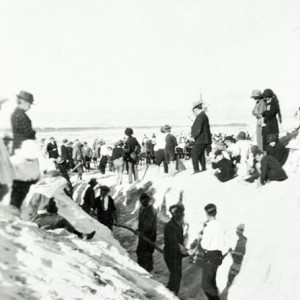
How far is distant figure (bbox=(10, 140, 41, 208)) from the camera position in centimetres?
687

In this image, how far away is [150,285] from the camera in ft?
25.2

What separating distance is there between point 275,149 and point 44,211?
5452 millimetres

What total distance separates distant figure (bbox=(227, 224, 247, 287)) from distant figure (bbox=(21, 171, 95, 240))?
234 cm

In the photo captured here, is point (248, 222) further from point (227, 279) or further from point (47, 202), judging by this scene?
point (47, 202)

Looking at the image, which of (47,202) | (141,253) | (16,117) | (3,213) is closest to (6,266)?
(3,213)

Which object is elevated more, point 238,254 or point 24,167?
point 24,167

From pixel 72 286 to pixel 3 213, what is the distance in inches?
63.2

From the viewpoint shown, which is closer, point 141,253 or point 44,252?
point 44,252

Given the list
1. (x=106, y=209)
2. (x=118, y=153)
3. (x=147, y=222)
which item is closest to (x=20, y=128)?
(x=147, y=222)

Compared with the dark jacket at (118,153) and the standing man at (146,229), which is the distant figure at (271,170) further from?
the dark jacket at (118,153)

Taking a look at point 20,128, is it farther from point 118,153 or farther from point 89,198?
point 118,153

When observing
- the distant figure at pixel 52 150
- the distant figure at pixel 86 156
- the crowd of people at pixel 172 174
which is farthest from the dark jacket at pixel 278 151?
the distant figure at pixel 86 156

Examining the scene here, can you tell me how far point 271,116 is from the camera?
11.4 meters

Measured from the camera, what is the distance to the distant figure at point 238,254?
348 inches
